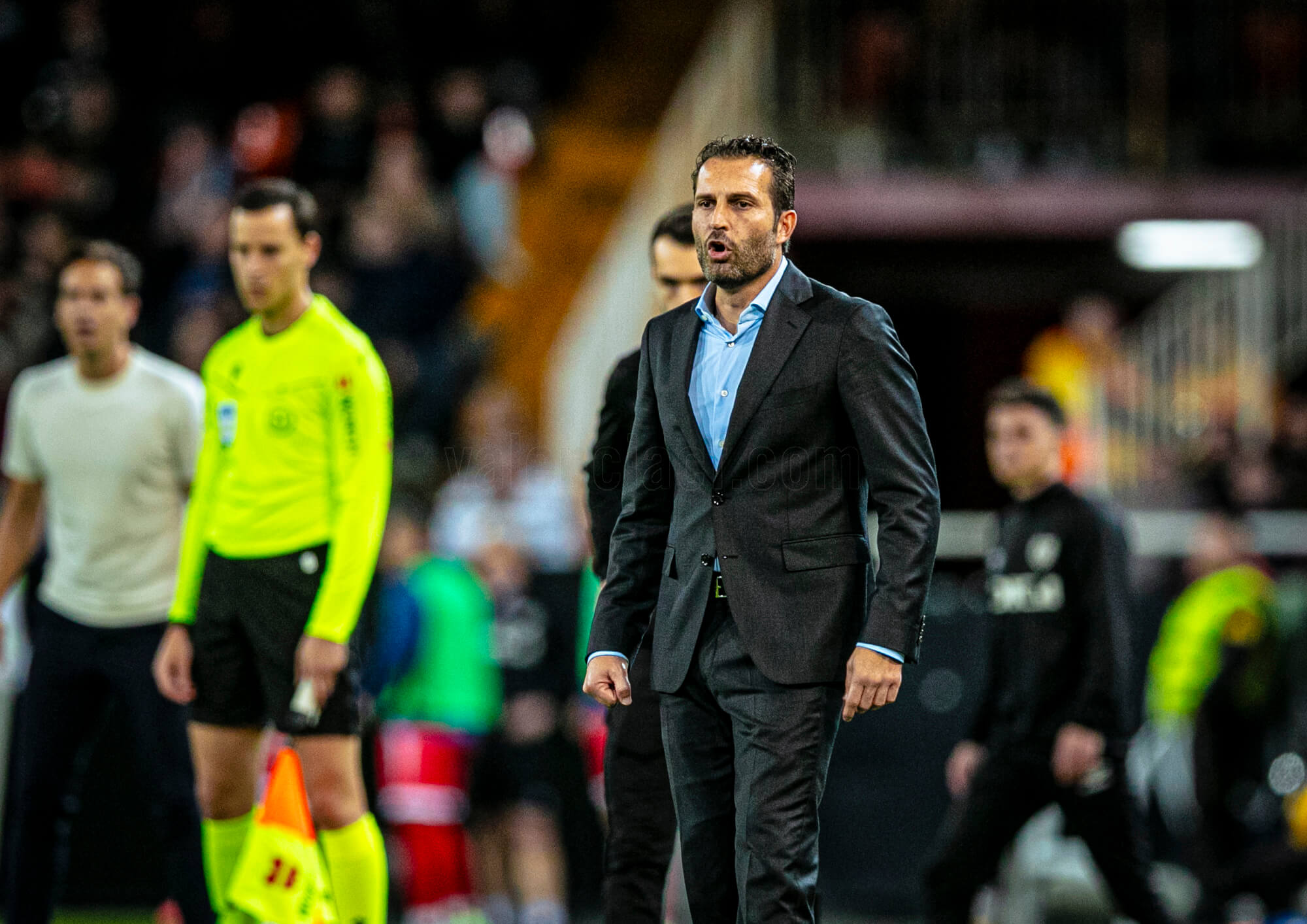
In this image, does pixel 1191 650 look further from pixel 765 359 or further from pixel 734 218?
pixel 734 218

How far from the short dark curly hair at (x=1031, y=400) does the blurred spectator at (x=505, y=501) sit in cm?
441

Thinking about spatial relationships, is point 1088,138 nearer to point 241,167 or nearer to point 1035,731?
point 241,167

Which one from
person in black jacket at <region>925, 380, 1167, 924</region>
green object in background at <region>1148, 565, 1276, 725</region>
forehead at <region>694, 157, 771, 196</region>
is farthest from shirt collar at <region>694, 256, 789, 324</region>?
green object in background at <region>1148, 565, 1276, 725</region>

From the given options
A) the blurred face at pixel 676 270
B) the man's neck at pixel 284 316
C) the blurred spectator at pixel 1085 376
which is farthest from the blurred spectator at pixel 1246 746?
the man's neck at pixel 284 316

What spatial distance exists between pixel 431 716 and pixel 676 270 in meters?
5.00

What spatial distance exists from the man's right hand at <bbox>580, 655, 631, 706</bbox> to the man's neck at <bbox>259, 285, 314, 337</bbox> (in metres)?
2.18

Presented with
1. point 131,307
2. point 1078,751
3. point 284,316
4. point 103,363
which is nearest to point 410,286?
point 131,307

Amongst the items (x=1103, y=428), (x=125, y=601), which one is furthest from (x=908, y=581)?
(x=1103, y=428)

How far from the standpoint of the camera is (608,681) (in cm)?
435

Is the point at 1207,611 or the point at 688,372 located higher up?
the point at 688,372

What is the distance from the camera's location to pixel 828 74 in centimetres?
1684

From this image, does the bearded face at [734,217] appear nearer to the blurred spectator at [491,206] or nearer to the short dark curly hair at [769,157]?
the short dark curly hair at [769,157]

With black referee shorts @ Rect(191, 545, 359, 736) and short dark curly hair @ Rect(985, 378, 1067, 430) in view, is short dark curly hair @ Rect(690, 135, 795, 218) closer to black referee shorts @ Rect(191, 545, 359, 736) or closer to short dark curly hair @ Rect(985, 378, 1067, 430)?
black referee shorts @ Rect(191, 545, 359, 736)

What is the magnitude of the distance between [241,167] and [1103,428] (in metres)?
7.70
